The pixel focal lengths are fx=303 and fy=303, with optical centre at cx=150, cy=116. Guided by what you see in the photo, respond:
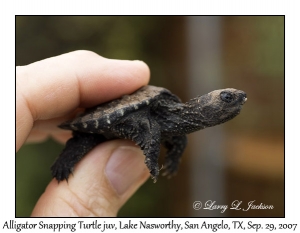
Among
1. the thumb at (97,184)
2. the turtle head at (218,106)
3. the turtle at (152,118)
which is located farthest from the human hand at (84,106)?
the turtle head at (218,106)

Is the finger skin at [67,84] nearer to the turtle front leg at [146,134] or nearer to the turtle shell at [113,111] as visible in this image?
the turtle shell at [113,111]

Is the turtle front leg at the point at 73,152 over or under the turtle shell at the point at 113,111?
under

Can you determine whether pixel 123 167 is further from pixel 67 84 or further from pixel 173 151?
pixel 67 84

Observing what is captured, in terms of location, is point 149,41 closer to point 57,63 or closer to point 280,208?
point 57,63

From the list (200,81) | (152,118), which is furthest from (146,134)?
(200,81)
